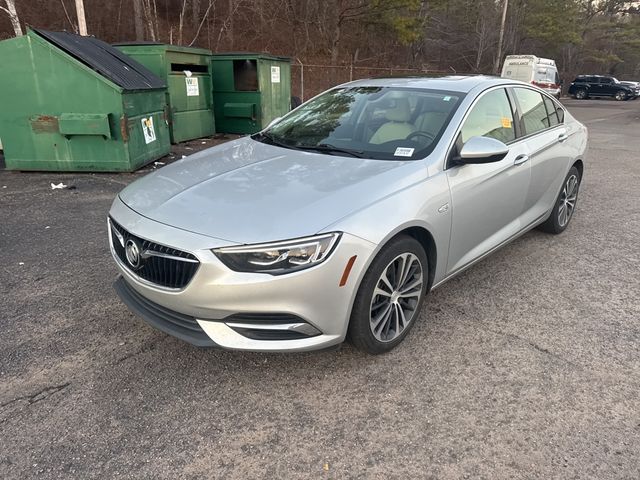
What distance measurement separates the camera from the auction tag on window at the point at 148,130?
7.45 m

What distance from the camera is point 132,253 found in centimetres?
261

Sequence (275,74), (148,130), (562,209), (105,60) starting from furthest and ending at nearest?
(275,74)
(148,130)
(105,60)
(562,209)

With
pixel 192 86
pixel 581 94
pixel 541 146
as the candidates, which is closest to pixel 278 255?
pixel 541 146

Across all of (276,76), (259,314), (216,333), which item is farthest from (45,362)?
(276,76)

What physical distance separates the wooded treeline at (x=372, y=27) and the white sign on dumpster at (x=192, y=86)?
247 inches

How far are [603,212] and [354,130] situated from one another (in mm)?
4025

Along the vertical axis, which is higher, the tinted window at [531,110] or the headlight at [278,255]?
the tinted window at [531,110]

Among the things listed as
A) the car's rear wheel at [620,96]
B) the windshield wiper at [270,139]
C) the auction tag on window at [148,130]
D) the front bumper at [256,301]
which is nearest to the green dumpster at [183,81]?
the auction tag on window at [148,130]

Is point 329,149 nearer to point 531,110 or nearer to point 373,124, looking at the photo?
point 373,124

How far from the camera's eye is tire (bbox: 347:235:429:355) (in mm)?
2609

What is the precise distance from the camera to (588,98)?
37.7 meters

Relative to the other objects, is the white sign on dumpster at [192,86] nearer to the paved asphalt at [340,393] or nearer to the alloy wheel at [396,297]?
the paved asphalt at [340,393]

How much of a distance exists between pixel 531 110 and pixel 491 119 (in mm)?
880

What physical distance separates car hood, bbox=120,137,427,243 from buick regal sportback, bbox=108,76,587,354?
1 centimetres
